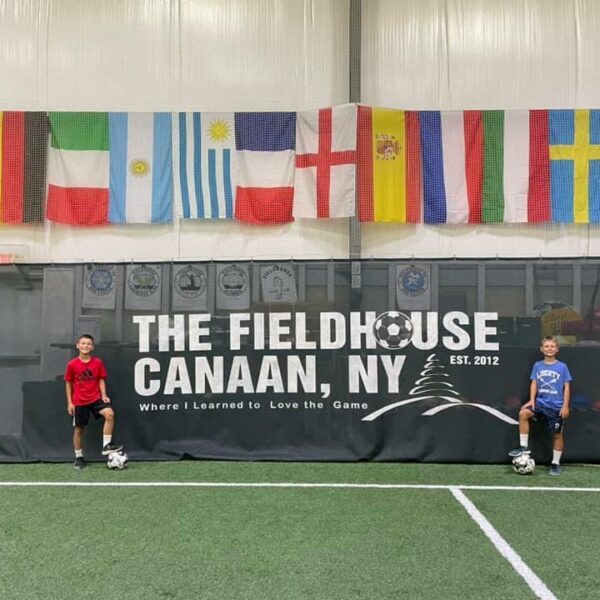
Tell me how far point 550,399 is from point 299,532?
12.1 feet

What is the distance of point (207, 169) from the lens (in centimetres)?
896

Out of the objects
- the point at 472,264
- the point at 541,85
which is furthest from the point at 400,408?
the point at 541,85

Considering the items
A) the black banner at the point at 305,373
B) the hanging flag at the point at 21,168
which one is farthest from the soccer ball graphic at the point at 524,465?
the hanging flag at the point at 21,168

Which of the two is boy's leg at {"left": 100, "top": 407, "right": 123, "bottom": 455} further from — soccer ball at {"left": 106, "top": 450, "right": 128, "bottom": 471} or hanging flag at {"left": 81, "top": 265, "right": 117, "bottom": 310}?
hanging flag at {"left": 81, "top": 265, "right": 117, "bottom": 310}

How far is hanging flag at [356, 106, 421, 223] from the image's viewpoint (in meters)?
8.88

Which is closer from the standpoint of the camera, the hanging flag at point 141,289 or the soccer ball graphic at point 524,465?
the soccer ball graphic at point 524,465

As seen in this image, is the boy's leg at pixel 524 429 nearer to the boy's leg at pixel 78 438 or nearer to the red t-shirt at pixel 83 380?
the red t-shirt at pixel 83 380

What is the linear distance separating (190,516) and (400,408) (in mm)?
3149

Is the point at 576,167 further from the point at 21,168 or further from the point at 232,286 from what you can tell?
the point at 21,168

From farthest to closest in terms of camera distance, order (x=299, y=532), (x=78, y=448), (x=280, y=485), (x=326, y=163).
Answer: (x=326, y=163)
(x=78, y=448)
(x=280, y=485)
(x=299, y=532)

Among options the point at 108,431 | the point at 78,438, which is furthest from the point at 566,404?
the point at 78,438

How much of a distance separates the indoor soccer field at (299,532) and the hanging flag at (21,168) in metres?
4.04

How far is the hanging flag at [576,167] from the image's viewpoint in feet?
28.7

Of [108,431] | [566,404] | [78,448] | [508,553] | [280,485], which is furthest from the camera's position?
[78,448]
